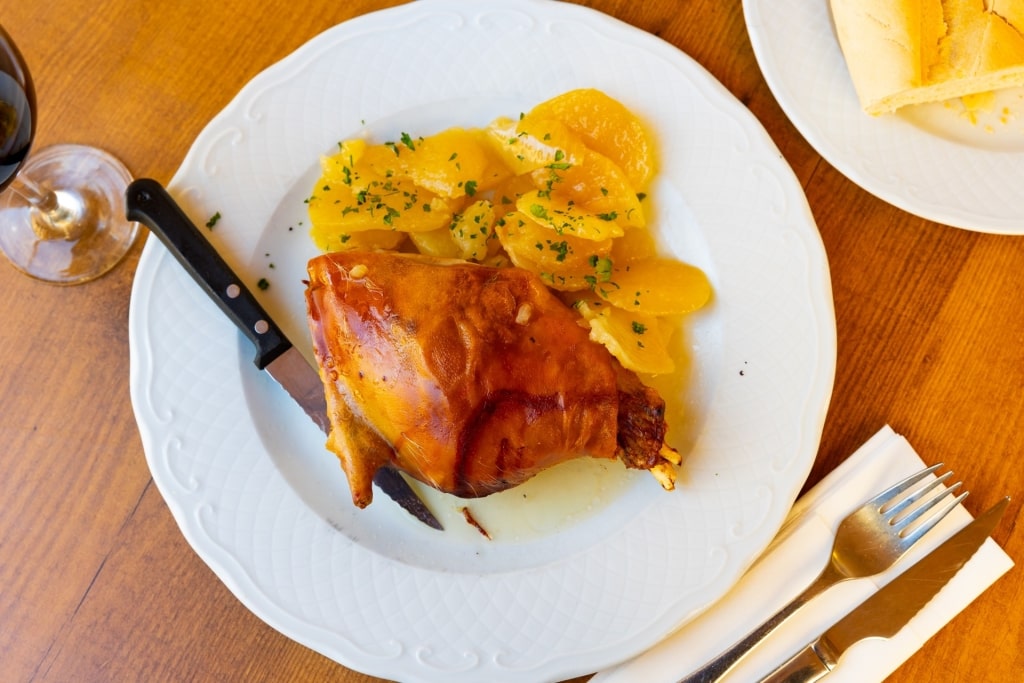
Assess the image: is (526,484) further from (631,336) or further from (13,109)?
(13,109)

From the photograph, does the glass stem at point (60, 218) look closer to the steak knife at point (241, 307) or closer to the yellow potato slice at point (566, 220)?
the steak knife at point (241, 307)

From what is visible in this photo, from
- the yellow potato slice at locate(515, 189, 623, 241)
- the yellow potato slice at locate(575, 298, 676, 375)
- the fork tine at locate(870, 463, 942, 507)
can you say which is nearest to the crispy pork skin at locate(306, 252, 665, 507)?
the yellow potato slice at locate(575, 298, 676, 375)

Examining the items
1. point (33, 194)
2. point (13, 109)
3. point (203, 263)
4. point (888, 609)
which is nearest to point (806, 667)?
point (888, 609)

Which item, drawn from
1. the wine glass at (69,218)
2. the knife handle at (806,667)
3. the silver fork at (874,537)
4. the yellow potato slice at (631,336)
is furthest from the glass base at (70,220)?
the knife handle at (806,667)

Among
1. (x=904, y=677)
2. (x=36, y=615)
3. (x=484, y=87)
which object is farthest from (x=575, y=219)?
(x=36, y=615)

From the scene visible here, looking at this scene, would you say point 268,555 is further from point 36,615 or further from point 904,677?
point 904,677
